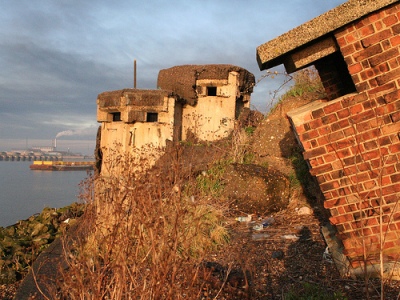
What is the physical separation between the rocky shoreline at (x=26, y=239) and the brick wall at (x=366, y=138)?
3720mm

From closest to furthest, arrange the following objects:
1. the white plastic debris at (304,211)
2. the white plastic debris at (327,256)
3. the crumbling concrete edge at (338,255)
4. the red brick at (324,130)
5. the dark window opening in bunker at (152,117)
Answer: the red brick at (324,130)
the crumbling concrete edge at (338,255)
the white plastic debris at (327,256)
the white plastic debris at (304,211)
the dark window opening in bunker at (152,117)

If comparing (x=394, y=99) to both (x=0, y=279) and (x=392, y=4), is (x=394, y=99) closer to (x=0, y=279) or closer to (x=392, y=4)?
(x=392, y=4)

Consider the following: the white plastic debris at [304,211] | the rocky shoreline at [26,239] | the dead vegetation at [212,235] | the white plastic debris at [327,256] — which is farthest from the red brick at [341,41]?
the rocky shoreline at [26,239]

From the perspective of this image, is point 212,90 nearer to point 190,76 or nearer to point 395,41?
point 190,76

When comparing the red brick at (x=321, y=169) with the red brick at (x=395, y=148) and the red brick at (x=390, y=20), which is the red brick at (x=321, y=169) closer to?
the red brick at (x=395, y=148)

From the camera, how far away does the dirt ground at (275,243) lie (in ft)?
12.7

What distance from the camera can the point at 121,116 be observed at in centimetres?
1421

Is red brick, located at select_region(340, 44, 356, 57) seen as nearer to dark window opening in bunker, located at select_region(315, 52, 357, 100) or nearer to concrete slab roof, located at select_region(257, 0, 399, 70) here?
concrete slab roof, located at select_region(257, 0, 399, 70)

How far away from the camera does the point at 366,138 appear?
3.81 meters

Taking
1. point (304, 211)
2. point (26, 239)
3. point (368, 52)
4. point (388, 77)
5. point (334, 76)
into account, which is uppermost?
point (334, 76)

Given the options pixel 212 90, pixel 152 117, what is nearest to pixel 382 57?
pixel 152 117

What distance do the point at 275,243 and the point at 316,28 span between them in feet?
10.2

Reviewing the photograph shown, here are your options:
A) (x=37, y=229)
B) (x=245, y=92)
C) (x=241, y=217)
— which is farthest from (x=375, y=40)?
(x=245, y=92)

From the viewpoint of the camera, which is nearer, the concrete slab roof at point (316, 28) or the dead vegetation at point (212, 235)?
the dead vegetation at point (212, 235)
